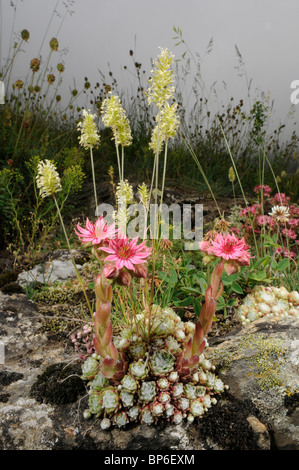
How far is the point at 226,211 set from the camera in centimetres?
621

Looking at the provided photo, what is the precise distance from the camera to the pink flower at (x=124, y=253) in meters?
1.55

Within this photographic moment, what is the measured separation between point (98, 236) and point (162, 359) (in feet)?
2.41

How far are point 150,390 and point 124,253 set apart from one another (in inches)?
29.1

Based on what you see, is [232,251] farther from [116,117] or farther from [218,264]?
[116,117]

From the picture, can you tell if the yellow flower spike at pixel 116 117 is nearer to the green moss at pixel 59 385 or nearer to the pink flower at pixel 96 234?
the pink flower at pixel 96 234

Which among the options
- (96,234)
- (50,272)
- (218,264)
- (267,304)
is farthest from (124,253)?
(50,272)

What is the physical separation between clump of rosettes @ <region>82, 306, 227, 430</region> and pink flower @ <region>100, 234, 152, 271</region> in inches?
25.0

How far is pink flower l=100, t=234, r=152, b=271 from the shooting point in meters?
1.55

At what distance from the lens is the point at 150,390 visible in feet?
6.24

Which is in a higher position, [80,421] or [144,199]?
[144,199]

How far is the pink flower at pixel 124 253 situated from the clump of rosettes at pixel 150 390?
635 millimetres

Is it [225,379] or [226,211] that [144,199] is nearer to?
[225,379]

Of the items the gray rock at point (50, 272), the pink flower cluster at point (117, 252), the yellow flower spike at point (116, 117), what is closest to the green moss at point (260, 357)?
the pink flower cluster at point (117, 252)
